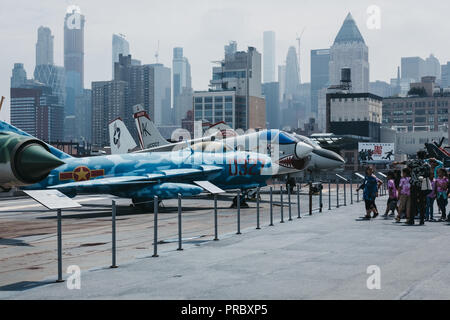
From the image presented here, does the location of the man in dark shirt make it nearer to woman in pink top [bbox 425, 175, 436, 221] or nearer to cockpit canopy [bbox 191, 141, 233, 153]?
woman in pink top [bbox 425, 175, 436, 221]

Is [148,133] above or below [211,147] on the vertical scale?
above

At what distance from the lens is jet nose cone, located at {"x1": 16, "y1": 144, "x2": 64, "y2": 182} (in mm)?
11211

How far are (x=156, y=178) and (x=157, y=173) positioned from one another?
0.70m

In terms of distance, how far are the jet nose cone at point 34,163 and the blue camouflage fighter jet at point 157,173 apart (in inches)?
530

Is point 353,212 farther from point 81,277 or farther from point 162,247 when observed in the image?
point 81,277

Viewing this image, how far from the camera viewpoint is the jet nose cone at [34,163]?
11.2 metres

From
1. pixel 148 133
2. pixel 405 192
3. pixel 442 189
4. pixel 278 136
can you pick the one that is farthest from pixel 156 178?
pixel 148 133

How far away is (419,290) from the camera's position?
9633 mm

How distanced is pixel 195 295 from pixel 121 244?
280 inches

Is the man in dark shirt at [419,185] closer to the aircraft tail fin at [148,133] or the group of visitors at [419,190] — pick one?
the group of visitors at [419,190]

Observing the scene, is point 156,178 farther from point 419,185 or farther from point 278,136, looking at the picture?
point 419,185

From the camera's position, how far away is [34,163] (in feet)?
36.9

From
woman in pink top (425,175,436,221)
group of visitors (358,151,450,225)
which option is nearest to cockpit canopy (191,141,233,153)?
group of visitors (358,151,450,225)
